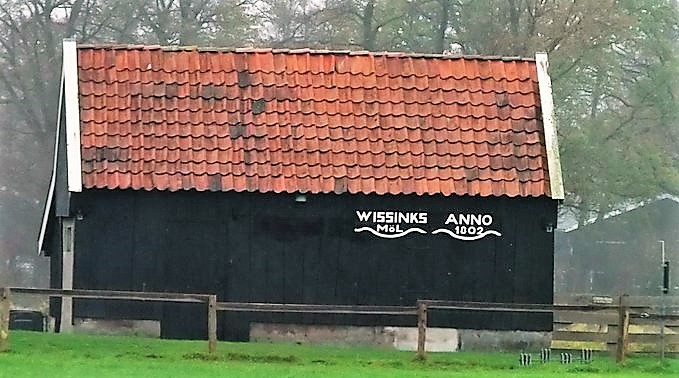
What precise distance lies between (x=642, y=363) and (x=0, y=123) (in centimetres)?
2864

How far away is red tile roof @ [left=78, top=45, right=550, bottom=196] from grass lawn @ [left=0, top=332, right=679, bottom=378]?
2711mm

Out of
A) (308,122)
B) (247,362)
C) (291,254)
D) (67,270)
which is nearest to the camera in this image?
(247,362)

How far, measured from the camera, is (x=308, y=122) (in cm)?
2319

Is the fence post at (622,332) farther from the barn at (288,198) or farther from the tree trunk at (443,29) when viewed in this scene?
the tree trunk at (443,29)

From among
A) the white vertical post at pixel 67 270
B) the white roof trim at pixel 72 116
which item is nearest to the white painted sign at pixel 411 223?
the white roof trim at pixel 72 116

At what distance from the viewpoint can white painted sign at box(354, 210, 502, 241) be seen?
890 inches

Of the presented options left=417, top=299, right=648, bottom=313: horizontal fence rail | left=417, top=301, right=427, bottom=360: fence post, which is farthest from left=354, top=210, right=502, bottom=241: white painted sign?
left=417, top=301, right=427, bottom=360: fence post

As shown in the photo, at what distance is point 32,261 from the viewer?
46.9m

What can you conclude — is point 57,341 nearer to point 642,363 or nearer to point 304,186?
point 304,186

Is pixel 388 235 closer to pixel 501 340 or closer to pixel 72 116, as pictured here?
pixel 501 340

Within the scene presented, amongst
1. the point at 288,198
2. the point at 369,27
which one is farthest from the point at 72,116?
the point at 369,27

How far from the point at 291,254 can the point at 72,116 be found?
4.05 metres

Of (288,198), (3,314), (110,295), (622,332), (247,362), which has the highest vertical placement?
(288,198)

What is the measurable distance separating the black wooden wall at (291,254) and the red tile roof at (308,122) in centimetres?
30
